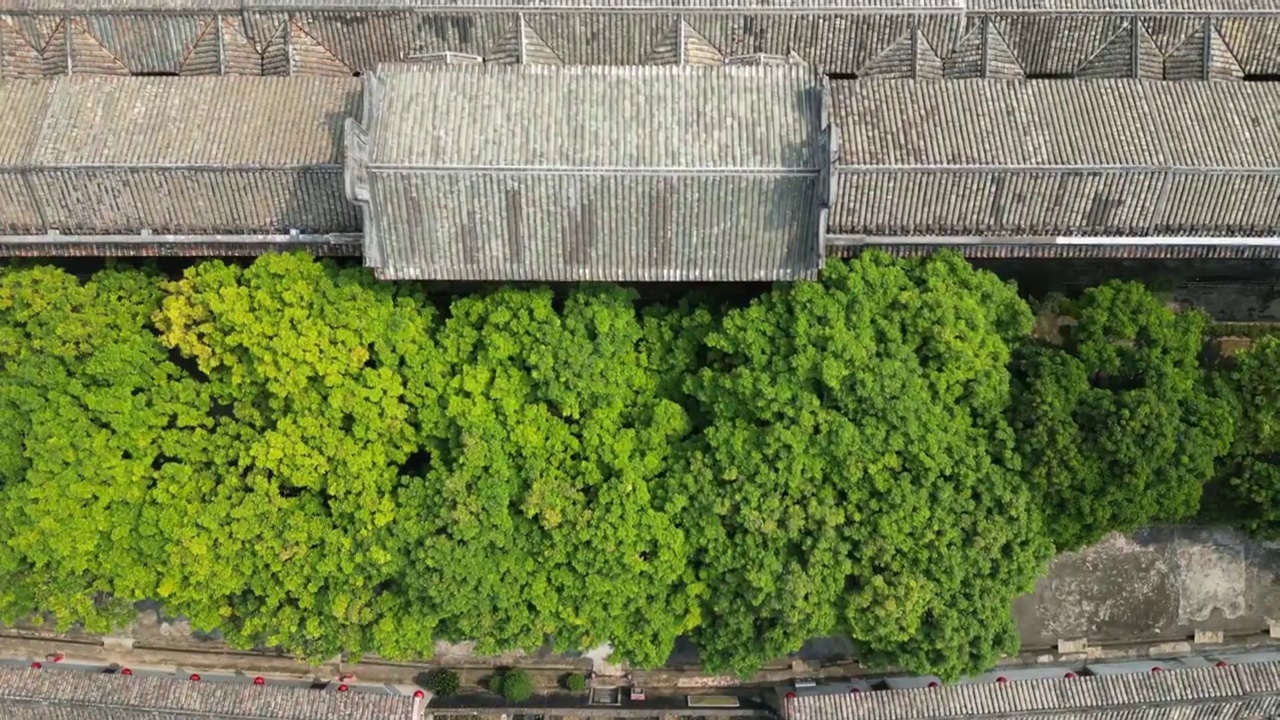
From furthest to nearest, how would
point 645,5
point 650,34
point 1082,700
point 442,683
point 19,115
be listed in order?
point 442,683 < point 1082,700 < point 650,34 < point 645,5 < point 19,115

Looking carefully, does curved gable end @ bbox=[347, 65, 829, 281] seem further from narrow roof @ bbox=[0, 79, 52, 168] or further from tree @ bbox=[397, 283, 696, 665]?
narrow roof @ bbox=[0, 79, 52, 168]

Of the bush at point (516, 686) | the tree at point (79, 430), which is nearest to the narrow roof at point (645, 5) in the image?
the tree at point (79, 430)

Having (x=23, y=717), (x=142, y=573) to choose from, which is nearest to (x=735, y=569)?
(x=142, y=573)

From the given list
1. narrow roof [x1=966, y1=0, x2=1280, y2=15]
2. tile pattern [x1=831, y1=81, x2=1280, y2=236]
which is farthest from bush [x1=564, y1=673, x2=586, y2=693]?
narrow roof [x1=966, y1=0, x2=1280, y2=15]

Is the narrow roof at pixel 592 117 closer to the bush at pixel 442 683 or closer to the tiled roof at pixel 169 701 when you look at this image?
the tiled roof at pixel 169 701

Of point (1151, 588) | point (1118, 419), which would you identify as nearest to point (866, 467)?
point (1118, 419)

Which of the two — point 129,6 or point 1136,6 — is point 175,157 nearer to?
point 129,6

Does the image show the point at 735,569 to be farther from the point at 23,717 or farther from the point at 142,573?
the point at 23,717
